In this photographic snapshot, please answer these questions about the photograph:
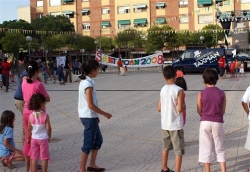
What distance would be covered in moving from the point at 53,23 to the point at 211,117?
58.7 meters

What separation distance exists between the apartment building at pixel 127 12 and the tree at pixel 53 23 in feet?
13.5

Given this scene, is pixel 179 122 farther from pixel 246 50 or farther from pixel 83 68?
pixel 246 50

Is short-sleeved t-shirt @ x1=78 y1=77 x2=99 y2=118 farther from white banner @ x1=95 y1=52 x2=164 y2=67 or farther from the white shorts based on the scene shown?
white banner @ x1=95 y1=52 x2=164 y2=67

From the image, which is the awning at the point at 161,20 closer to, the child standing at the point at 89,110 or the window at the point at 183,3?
the window at the point at 183,3

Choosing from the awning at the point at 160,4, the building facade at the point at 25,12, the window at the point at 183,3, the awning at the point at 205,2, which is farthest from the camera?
the building facade at the point at 25,12

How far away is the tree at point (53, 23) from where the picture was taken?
6138 centimetres

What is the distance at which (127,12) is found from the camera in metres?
64.2

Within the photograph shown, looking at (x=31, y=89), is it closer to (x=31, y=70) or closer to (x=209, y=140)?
(x=31, y=70)

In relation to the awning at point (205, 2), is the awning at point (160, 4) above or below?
above

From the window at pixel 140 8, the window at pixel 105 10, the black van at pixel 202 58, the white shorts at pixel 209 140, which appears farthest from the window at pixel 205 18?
the white shorts at pixel 209 140

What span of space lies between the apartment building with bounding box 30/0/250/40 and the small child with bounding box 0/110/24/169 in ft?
174

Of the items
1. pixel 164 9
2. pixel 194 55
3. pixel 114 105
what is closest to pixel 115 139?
pixel 114 105

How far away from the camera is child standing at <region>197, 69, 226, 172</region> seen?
16.5 feet

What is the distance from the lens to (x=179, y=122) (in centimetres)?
524
